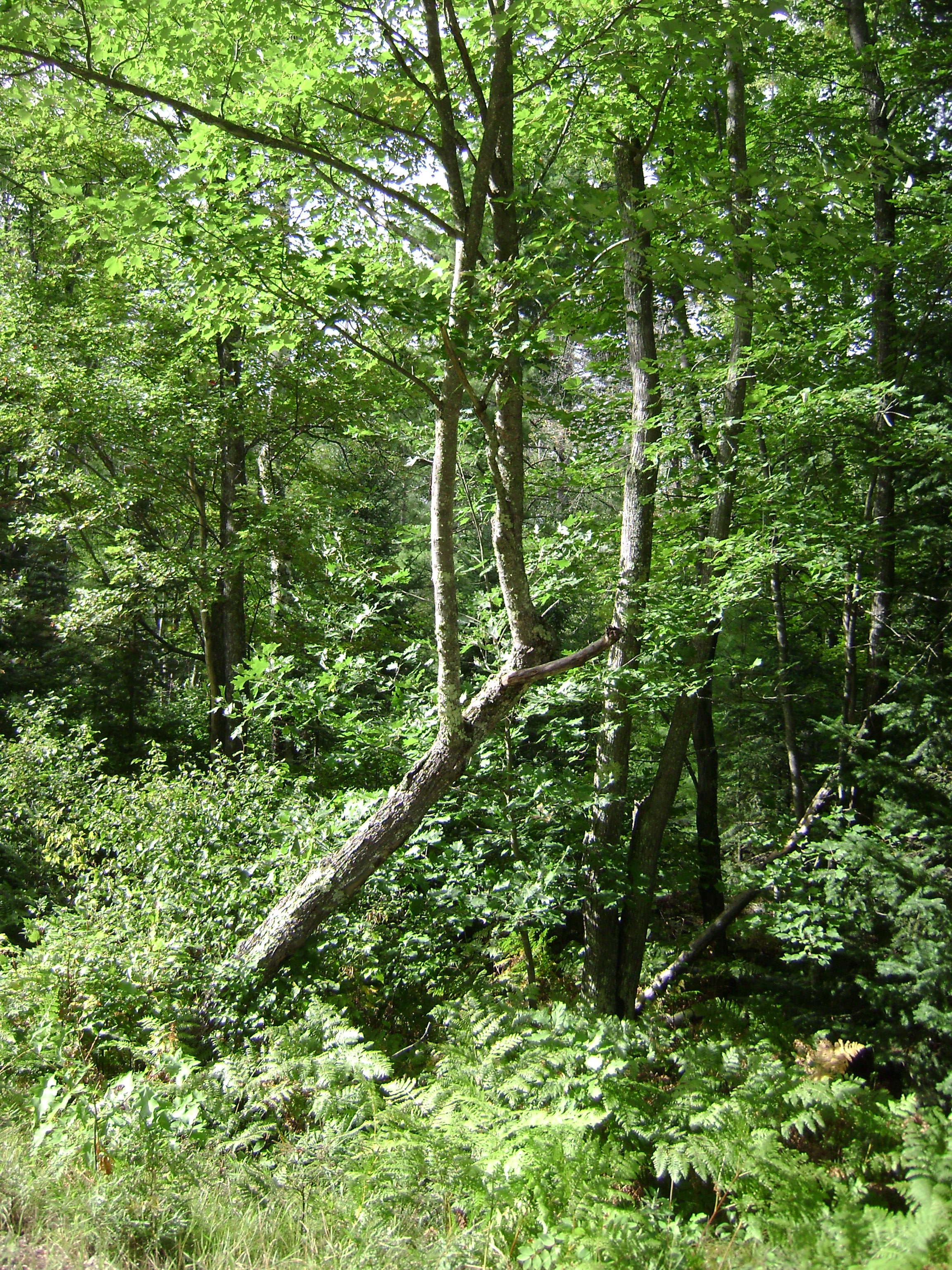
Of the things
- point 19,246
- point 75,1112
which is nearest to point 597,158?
point 75,1112

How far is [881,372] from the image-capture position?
19.6 ft

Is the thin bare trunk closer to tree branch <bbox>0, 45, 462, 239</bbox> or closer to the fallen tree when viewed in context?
the fallen tree

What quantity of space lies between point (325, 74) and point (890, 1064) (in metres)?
6.41

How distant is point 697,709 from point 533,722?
2.37m

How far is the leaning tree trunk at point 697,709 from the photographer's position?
5457 mm

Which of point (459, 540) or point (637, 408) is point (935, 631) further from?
point (459, 540)

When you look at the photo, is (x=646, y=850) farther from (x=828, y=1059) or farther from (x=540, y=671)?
(x=540, y=671)

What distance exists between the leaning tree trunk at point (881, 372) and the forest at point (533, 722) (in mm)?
47

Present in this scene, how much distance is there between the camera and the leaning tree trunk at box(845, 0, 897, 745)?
18.4 feet

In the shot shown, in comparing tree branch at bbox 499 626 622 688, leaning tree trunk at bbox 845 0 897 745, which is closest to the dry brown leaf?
leaning tree trunk at bbox 845 0 897 745

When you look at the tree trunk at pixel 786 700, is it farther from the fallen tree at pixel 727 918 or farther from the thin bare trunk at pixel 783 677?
the fallen tree at pixel 727 918

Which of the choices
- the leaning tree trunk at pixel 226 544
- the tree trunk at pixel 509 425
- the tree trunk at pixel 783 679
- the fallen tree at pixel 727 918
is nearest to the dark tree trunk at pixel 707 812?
the tree trunk at pixel 783 679

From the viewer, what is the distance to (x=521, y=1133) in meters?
3.14

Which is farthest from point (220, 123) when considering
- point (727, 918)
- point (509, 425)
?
point (727, 918)
